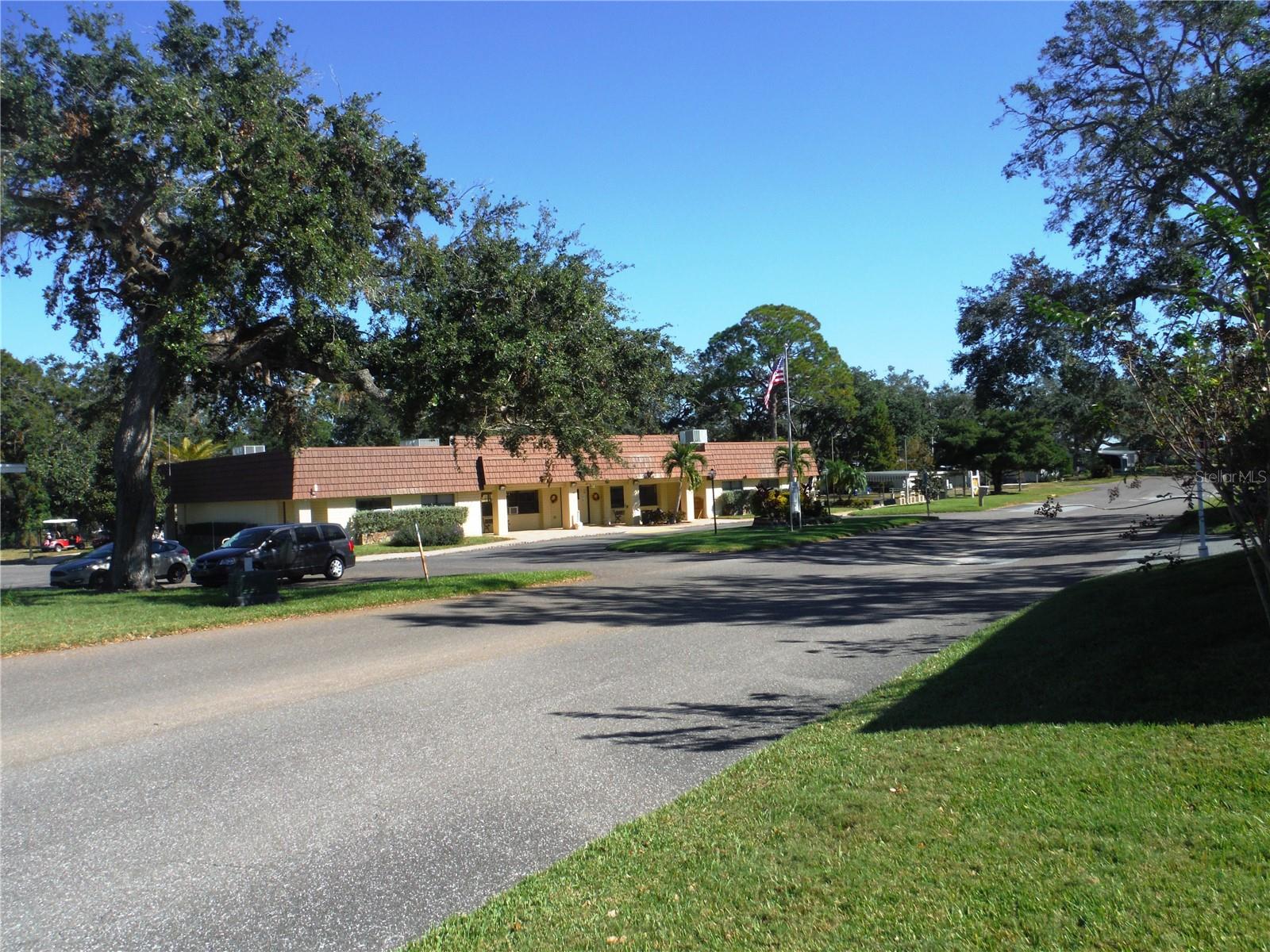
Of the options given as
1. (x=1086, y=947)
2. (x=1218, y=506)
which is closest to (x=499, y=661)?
(x=1218, y=506)

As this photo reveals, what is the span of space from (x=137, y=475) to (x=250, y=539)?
3.94 metres

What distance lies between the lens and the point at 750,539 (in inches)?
1308

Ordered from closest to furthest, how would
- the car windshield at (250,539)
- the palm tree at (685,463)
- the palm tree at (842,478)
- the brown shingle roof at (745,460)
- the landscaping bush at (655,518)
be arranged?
the car windshield at (250,539), the palm tree at (685,463), the landscaping bush at (655,518), the brown shingle roof at (745,460), the palm tree at (842,478)

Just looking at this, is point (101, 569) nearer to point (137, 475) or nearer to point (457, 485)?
point (137, 475)

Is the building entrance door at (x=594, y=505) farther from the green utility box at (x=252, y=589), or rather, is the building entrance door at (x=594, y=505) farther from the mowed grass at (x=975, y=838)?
the mowed grass at (x=975, y=838)

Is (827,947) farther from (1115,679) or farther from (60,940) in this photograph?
(1115,679)

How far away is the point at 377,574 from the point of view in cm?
2628

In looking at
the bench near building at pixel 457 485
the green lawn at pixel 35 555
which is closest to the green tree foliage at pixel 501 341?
the bench near building at pixel 457 485

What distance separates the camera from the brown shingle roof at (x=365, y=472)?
3922cm

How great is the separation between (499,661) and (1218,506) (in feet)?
25.5

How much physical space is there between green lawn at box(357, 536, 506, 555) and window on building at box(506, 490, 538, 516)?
5399 mm

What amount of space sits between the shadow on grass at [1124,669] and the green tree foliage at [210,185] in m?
12.2

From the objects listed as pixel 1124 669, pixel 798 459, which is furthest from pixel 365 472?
pixel 1124 669

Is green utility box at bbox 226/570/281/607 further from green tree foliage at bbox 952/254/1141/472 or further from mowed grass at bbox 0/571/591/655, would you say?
green tree foliage at bbox 952/254/1141/472
